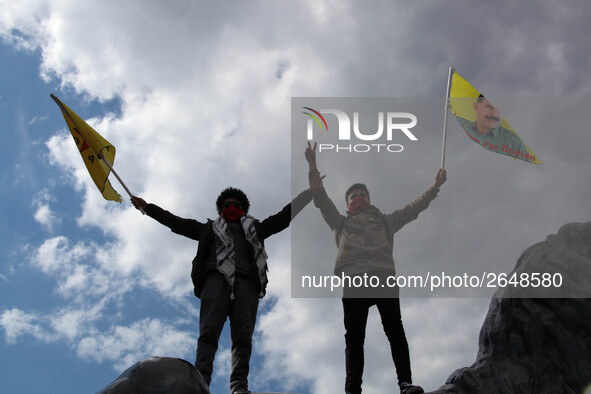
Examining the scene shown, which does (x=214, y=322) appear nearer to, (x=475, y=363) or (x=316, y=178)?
(x=316, y=178)

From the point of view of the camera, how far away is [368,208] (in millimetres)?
7133

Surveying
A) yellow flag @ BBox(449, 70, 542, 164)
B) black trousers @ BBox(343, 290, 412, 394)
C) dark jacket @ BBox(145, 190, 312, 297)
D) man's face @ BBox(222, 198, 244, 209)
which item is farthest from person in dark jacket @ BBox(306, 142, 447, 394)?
yellow flag @ BBox(449, 70, 542, 164)

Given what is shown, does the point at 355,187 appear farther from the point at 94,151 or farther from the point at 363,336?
the point at 94,151

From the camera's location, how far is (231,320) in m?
5.89

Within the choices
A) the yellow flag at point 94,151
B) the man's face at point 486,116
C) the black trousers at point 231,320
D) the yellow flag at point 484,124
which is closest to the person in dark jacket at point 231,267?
the black trousers at point 231,320

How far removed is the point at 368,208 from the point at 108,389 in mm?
3859

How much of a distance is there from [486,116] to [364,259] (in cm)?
376

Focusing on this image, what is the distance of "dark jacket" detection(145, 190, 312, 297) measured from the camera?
6.41 metres

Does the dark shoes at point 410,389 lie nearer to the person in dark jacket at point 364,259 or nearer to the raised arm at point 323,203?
the person in dark jacket at point 364,259

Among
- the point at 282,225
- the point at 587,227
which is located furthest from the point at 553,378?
the point at 282,225

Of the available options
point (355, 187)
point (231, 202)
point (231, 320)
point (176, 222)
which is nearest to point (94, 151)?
point (176, 222)

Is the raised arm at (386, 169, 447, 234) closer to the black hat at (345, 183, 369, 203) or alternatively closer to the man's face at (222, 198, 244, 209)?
the black hat at (345, 183, 369, 203)

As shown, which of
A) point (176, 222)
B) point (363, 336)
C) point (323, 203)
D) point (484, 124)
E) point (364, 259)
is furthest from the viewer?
point (484, 124)

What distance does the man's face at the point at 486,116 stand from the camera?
28.3ft
